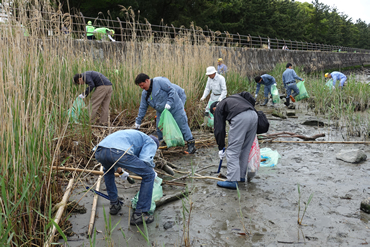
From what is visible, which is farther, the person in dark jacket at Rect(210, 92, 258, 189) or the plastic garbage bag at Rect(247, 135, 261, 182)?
the plastic garbage bag at Rect(247, 135, 261, 182)

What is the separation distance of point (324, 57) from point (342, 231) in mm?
32094

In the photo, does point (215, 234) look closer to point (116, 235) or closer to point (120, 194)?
point (116, 235)

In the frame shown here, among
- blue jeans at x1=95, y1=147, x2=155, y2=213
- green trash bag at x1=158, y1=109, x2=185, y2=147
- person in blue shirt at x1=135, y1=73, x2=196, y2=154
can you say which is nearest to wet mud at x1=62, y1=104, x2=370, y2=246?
blue jeans at x1=95, y1=147, x2=155, y2=213

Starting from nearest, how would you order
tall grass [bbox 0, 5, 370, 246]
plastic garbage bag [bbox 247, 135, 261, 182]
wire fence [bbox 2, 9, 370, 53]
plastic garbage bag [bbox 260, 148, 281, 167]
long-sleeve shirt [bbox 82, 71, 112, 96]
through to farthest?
tall grass [bbox 0, 5, 370, 246]
wire fence [bbox 2, 9, 370, 53]
plastic garbage bag [bbox 247, 135, 261, 182]
plastic garbage bag [bbox 260, 148, 281, 167]
long-sleeve shirt [bbox 82, 71, 112, 96]

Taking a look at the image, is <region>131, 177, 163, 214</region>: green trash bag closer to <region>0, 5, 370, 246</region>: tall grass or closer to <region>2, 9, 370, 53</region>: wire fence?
<region>0, 5, 370, 246</region>: tall grass

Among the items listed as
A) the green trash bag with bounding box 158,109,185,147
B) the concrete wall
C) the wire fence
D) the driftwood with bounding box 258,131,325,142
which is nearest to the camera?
the wire fence

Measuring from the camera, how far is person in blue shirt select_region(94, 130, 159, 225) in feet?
9.39

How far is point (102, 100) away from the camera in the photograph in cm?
577

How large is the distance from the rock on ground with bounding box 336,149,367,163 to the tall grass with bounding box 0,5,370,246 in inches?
131

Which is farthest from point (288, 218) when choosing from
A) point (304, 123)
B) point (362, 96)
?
point (362, 96)

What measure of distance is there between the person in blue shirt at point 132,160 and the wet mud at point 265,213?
174 mm

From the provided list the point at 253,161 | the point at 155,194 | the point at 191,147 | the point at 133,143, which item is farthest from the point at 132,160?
the point at 191,147

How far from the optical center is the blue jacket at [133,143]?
289 cm

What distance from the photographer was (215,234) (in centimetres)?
287
